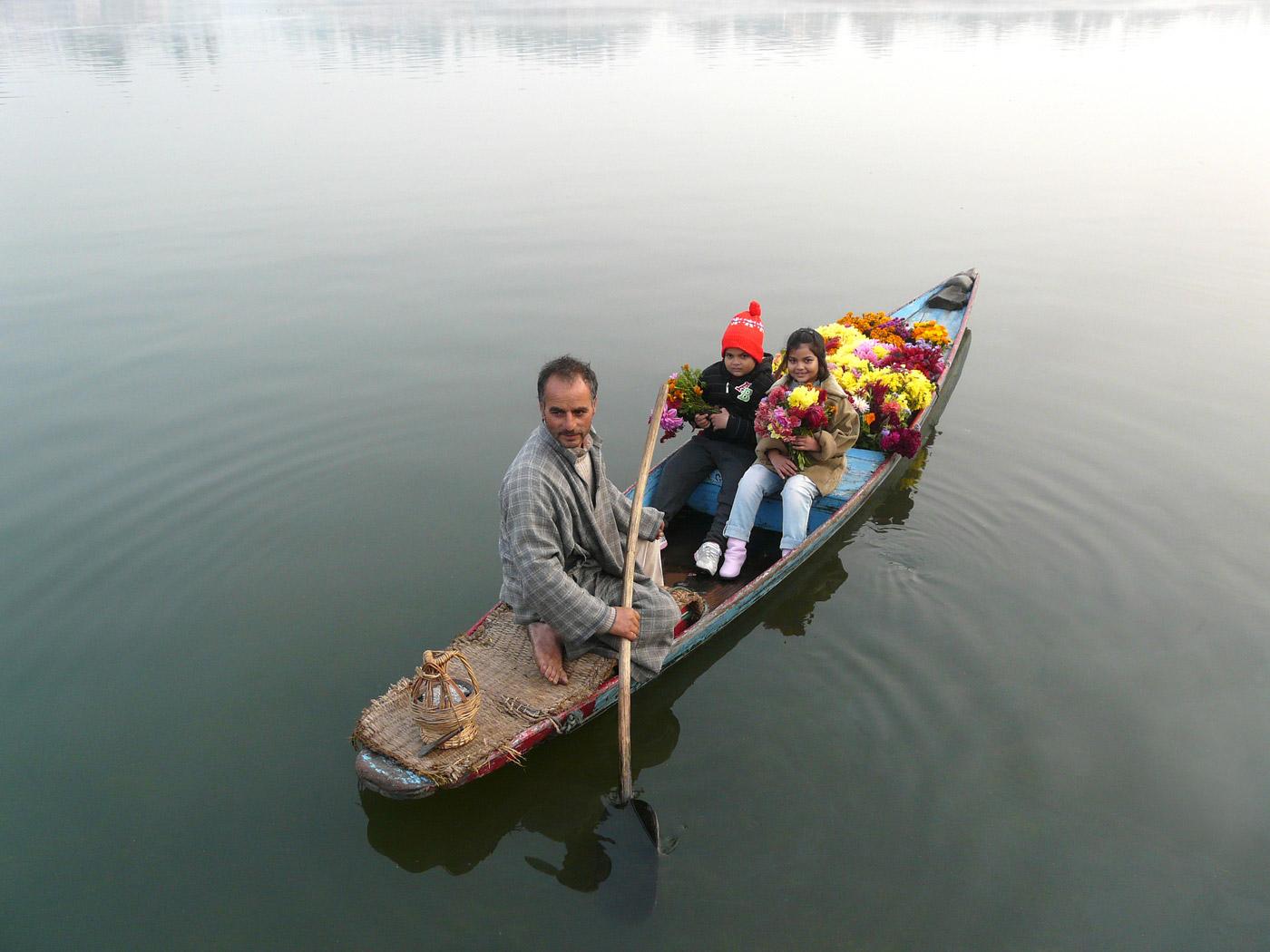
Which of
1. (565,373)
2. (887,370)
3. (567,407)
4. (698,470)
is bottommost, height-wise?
(698,470)

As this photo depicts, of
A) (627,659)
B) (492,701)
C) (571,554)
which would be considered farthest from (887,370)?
(492,701)

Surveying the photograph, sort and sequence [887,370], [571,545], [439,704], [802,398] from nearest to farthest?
1. [439,704]
2. [571,545]
3. [802,398]
4. [887,370]

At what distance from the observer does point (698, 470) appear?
21.7 ft

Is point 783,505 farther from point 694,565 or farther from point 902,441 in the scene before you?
point 902,441

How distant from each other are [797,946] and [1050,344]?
758cm

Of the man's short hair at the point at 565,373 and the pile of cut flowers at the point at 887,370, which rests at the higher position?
the man's short hair at the point at 565,373

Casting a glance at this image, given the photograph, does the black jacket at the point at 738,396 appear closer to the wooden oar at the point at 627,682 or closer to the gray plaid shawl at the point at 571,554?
the gray plaid shawl at the point at 571,554

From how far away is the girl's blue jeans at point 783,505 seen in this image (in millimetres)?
6094

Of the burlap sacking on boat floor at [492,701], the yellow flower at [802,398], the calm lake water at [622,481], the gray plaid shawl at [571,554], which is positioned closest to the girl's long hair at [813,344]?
the yellow flower at [802,398]

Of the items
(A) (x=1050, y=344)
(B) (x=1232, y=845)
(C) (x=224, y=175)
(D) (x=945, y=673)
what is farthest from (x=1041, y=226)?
(C) (x=224, y=175)

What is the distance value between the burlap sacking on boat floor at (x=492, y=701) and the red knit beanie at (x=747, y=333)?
2455 millimetres

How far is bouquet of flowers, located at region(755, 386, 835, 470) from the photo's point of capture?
5.98 meters

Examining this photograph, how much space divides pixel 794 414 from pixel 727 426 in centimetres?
68

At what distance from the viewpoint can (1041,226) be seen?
13352mm
